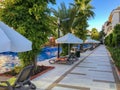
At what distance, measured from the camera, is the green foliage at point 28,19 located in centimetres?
1130

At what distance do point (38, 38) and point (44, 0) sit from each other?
2.27m

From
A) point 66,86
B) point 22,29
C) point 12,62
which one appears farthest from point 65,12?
point 66,86

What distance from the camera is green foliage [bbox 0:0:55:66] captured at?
11.3 m

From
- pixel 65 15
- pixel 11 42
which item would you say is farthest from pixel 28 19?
pixel 65 15

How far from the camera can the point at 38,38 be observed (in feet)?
39.1

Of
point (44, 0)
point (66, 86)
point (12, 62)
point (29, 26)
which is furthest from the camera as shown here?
point (12, 62)

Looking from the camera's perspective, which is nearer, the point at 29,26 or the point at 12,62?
the point at 29,26

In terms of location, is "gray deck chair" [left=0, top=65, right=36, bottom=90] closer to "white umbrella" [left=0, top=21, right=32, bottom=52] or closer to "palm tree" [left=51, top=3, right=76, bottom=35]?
"white umbrella" [left=0, top=21, right=32, bottom=52]

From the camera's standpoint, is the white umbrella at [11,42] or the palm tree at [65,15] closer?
the white umbrella at [11,42]

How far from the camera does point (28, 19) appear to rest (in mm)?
11516

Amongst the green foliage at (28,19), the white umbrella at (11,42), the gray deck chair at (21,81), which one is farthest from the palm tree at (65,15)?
the white umbrella at (11,42)

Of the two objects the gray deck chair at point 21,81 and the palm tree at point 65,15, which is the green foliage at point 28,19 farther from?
the palm tree at point 65,15

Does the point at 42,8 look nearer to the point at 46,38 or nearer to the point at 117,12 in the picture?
the point at 46,38

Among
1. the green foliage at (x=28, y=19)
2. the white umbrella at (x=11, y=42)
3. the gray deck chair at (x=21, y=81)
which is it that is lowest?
the gray deck chair at (x=21, y=81)
